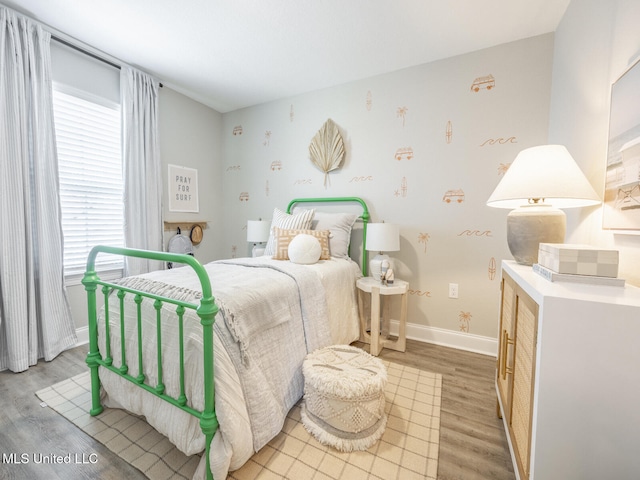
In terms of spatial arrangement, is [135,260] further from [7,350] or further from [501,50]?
[501,50]

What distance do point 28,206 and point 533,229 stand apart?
3185 mm

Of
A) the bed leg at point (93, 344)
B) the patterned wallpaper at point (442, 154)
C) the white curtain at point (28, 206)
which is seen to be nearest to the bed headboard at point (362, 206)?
the patterned wallpaper at point (442, 154)

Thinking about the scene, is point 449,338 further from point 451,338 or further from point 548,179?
point 548,179

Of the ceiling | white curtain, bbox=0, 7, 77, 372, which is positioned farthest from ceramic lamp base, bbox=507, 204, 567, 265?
white curtain, bbox=0, 7, 77, 372

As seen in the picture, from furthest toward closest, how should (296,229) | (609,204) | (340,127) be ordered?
(340,127)
(296,229)
(609,204)

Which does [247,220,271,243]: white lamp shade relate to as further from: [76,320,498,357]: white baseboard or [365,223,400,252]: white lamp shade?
[76,320,498,357]: white baseboard

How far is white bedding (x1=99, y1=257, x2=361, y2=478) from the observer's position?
3.58ft

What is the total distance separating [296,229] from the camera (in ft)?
8.11

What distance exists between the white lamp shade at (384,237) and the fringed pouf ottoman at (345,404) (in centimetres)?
103

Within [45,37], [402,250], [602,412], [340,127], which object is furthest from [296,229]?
[45,37]

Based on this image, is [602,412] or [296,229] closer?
[602,412]

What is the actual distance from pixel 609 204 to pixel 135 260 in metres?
3.33

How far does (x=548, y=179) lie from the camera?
1.18 m

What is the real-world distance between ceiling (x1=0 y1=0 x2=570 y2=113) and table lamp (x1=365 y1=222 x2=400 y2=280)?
1.43 meters
